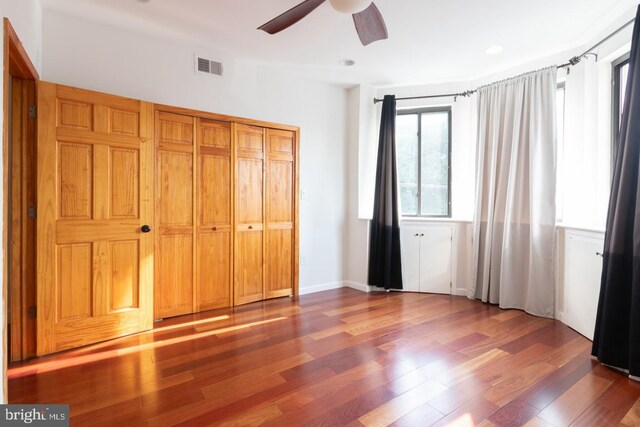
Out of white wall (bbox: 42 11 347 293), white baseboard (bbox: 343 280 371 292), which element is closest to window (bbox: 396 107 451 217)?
white wall (bbox: 42 11 347 293)

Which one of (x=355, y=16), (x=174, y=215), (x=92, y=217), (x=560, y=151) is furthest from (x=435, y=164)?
(x=92, y=217)

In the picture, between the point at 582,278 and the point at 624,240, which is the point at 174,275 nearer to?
the point at 624,240

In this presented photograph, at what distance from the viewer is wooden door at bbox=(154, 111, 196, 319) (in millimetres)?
3100

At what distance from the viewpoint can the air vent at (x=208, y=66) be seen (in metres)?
3.37

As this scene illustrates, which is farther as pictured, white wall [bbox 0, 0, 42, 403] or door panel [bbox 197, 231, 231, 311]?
door panel [bbox 197, 231, 231, 311]

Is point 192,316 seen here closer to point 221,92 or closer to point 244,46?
point 221,92

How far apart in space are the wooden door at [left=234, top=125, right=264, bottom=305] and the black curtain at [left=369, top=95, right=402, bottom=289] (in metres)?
1.46

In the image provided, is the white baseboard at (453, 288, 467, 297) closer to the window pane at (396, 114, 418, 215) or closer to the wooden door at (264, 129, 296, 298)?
the window pane at (396, 114, 418, 215)

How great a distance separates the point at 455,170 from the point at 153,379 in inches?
151

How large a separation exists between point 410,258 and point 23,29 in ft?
13.6

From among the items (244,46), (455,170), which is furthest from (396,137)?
(244,46)

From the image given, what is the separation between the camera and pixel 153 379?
6.82ft

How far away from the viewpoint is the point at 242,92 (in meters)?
3.67

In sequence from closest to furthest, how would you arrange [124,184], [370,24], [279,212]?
[370,24] → [124,184] → [279,212]
